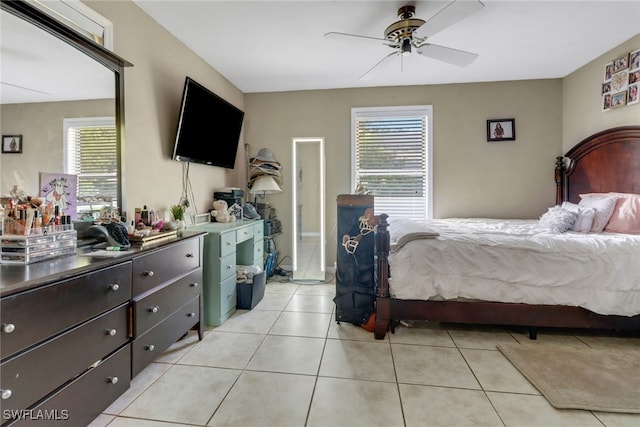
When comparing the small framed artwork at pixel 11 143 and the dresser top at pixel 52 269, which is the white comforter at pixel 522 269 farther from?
the small framed artwork at pixel 11 143

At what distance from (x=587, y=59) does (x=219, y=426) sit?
15.2 ft

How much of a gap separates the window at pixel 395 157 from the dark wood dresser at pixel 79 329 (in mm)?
2837

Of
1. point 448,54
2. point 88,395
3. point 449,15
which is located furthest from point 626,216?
point 88,395

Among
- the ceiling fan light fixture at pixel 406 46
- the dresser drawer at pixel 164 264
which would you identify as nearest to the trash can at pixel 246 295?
the dresser drawer at pixel 164 264

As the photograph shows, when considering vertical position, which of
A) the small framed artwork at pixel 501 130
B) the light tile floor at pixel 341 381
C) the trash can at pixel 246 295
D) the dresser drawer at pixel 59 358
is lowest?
the light tile floor at pixel 341 381

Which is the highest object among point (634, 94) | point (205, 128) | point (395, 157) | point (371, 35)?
point (371, 35)

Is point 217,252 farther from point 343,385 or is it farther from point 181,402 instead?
point 343,385

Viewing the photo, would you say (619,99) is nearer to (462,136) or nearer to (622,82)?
(622,82)

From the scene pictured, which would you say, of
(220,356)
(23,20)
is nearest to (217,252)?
(220,356)

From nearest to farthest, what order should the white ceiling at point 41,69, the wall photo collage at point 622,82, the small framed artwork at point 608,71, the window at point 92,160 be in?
the white ceiling at point 41,69 < the window at point 92,160 < the wall photo collage at point 622,82 < the small framed artwork at point 608,71

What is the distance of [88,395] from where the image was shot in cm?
137

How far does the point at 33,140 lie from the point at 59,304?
0.93 m

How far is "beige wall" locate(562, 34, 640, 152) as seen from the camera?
2.93 metres

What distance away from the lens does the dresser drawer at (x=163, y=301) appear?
1.66 m
